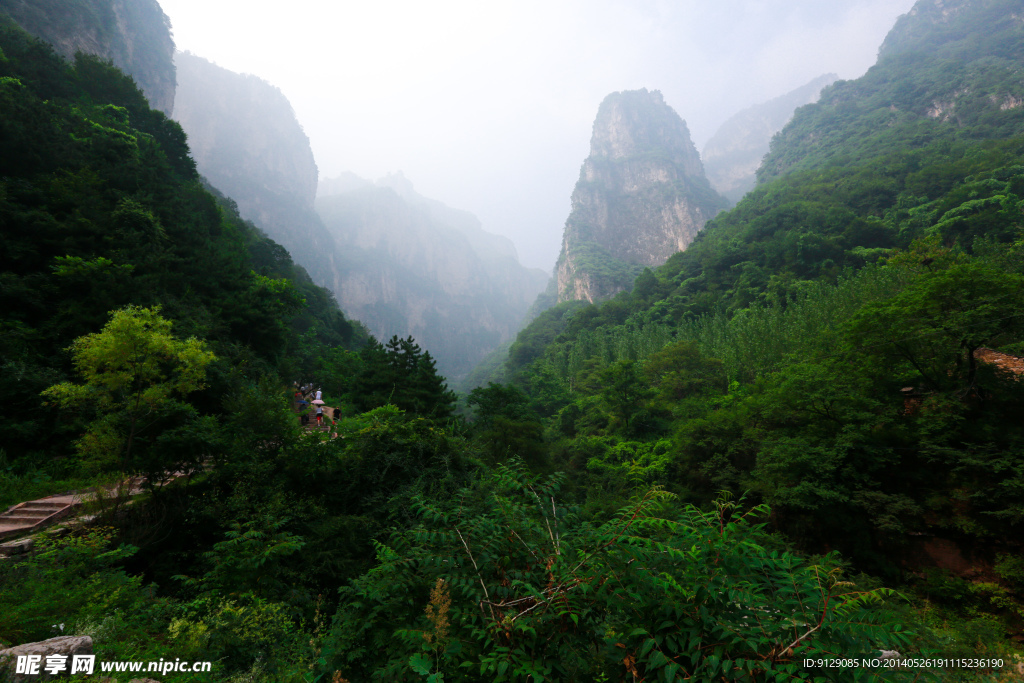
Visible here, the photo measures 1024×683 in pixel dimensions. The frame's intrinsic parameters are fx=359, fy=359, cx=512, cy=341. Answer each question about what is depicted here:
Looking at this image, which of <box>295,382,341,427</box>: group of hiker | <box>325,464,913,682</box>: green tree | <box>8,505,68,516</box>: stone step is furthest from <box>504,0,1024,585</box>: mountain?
<box>8,505,68,516</box>: stone step

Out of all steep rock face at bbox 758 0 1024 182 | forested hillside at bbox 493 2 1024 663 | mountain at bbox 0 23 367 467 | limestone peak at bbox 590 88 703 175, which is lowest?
forested hillside at bbox 493 2 1024 663

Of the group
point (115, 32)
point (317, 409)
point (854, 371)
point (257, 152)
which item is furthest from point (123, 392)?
point (257, 152)

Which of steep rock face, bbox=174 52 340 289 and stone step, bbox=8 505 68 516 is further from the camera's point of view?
steep rock face, bbox=174 52 340 289

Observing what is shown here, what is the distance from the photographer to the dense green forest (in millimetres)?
2039

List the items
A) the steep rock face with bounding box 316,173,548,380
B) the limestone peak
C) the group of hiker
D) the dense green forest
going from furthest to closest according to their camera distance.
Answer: the steep rock face with bounding box 316,173,548,380, the limestone peak, the group of hiker, the dense green forest

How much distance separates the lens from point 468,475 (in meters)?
7.91

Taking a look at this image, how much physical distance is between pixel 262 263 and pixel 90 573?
34569mm

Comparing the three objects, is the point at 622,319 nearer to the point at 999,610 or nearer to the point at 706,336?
the point at 706,336

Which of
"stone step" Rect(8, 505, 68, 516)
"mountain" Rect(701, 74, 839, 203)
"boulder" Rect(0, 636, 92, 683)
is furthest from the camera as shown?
"mountain" Rect(701, 74, 839, 203)

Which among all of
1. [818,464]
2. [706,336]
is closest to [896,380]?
[818,464]

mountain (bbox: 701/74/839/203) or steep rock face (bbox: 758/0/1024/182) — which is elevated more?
mountain (bbox: 701/74/839/203)

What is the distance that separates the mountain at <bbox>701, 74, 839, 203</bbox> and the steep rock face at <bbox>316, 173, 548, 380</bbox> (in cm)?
8918

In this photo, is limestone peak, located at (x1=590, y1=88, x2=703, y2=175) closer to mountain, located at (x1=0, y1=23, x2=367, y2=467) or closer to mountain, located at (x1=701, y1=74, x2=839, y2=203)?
mountain, located at (x1=701, y1=74, x2=839, y2=203)

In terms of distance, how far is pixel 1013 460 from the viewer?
728 centimetres
